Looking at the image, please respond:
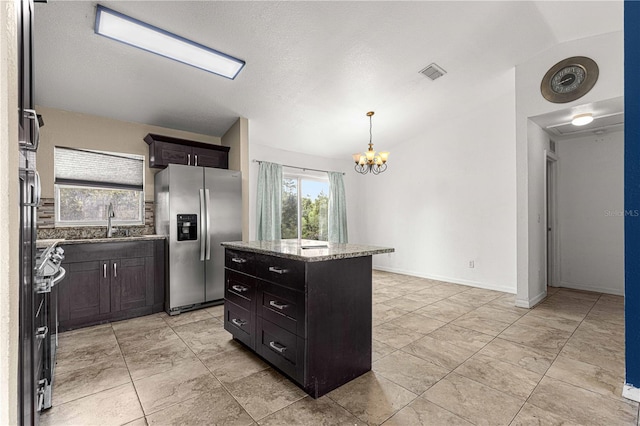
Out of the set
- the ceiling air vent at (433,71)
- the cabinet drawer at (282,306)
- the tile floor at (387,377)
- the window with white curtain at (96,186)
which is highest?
the ceiling air vent at (433,71)

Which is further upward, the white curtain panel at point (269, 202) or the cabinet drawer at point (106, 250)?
the white curtain panel at point (269, 202)

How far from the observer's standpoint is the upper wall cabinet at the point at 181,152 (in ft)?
12.6

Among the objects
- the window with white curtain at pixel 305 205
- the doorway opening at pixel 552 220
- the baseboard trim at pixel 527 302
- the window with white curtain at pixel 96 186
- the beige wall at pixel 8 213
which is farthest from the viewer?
the window with white curtain at pixel 305 205

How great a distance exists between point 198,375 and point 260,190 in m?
3.45

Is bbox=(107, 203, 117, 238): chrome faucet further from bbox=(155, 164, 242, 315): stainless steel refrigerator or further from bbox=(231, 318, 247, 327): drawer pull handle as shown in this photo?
bbox=(231, 318, 247, 327): drawer pull handle

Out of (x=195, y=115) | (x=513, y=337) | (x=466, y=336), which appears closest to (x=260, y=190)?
(x=195, y=115)

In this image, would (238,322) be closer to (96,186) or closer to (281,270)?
(281,270)

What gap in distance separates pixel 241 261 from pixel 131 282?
1.85 m

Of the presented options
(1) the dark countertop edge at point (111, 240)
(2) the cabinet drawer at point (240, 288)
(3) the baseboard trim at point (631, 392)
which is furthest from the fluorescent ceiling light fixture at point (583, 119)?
(1) the dark countertop edge at point (111, 240)

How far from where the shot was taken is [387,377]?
218 centimetres

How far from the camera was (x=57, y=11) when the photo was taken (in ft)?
7.57

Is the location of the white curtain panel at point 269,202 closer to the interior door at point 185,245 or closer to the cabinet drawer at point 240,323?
the interior door at point 185,245

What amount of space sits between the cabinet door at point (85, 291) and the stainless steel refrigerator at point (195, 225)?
0.65 m

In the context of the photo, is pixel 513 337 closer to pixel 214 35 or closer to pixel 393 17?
pixel 393 17
